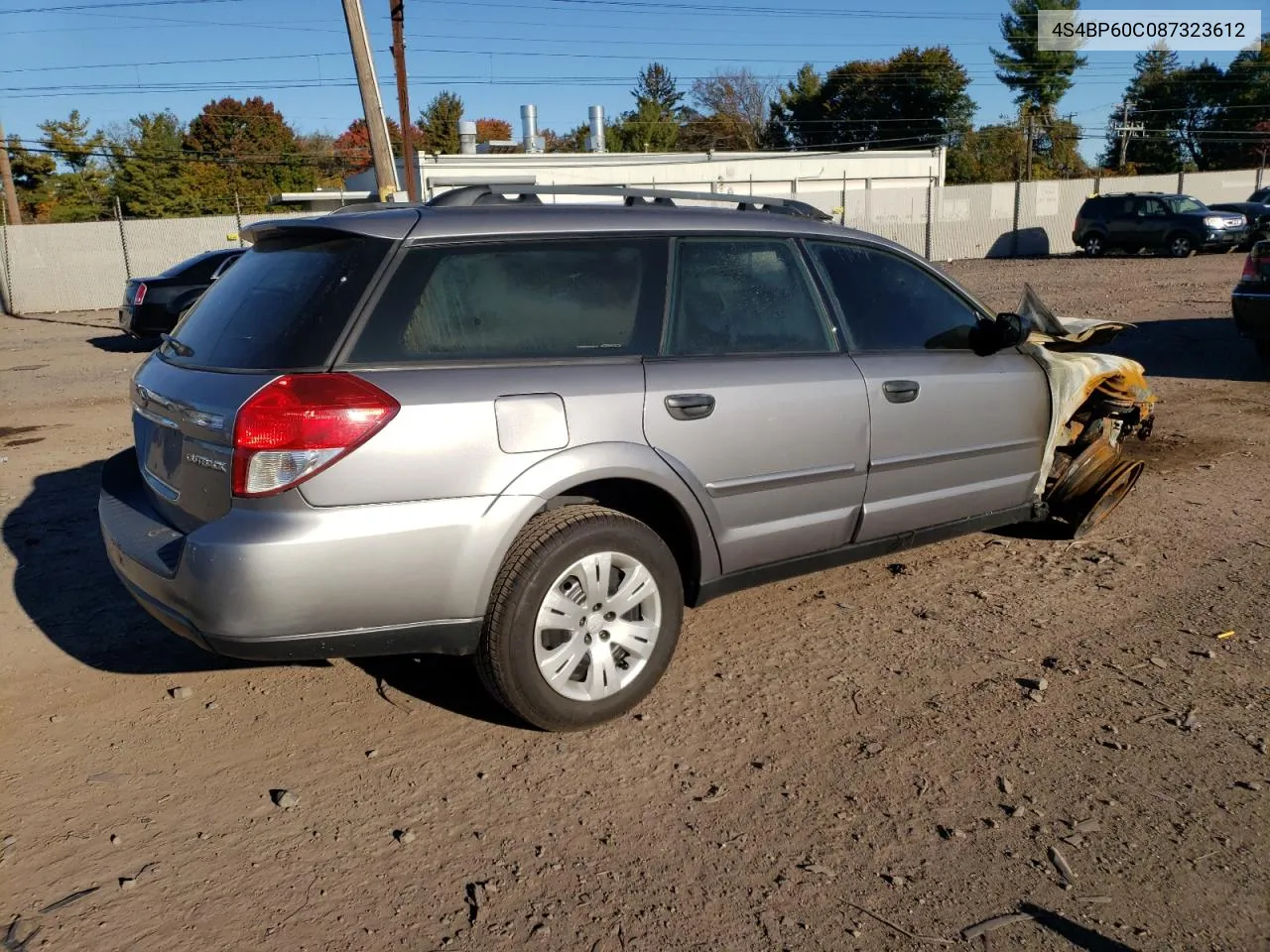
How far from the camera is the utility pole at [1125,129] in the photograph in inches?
2210

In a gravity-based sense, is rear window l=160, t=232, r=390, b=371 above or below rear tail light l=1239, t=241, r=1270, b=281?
above

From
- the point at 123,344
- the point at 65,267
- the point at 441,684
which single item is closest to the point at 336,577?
the point at 441,684

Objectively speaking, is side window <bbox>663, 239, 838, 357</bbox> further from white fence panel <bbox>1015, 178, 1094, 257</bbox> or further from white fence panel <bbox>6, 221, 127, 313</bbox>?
white fence panel <bbox>1015, 178, 1094, 257</bbox>

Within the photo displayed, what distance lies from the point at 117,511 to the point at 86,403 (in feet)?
24.9

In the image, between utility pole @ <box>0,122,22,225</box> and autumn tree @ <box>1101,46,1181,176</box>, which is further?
autumn tree @ <box>1101,46,1181,176</box>

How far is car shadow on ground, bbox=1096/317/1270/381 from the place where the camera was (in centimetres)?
1042

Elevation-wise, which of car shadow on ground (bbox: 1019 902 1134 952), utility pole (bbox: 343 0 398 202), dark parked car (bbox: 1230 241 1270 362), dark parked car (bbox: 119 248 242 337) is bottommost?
car shadow on ground (bbox: 1019 902 1134 952)

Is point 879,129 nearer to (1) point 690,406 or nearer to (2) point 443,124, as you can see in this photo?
(2) point 443,124

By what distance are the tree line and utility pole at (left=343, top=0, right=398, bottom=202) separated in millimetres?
36047

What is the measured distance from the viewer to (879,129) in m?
64.6

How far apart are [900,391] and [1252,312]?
22.4 feet

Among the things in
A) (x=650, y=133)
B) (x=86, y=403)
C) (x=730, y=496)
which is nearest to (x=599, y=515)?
(x=730, y=496)

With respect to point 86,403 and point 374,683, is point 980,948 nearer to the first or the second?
point 374,683

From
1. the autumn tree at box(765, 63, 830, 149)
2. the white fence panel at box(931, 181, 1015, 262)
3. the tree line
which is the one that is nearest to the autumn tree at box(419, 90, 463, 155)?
the tree line
